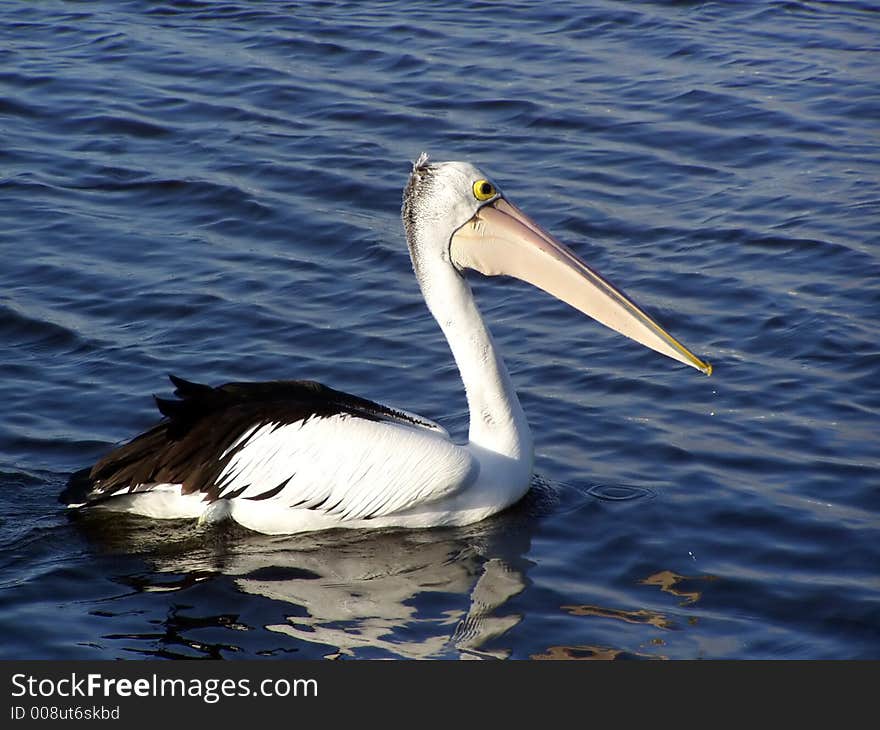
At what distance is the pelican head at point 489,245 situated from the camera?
5840 mm

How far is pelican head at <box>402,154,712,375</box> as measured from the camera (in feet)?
19.2

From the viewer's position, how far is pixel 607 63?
36.3ft

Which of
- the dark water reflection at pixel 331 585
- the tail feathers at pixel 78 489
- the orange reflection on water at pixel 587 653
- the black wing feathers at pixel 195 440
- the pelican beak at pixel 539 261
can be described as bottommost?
the orange reflection on water at pixel 587 653

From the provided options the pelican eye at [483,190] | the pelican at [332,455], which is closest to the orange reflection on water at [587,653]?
the pelican at [332,455]

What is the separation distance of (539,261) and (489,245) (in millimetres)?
206

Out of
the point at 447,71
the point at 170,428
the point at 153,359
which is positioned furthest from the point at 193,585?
the point at 447,71

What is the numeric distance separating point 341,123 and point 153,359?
354 centimetres

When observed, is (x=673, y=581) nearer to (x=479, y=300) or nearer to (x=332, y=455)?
(x=332, y=455)

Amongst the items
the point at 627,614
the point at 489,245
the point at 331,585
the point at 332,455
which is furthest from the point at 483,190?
the point at 627,614

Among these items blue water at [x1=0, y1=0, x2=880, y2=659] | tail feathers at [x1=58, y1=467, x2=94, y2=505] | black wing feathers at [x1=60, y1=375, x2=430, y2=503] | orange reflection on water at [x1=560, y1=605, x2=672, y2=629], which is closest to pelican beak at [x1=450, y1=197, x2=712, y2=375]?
blue water at [x1=0, y1=0, x2=880, y2=659]

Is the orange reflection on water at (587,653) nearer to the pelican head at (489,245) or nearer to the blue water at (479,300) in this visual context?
the blue water at (479,300)

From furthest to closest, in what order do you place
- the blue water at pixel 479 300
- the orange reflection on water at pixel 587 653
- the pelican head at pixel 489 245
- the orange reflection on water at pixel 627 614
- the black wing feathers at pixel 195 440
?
the pelican head at pixel 489 245 → the black wing feathers at pixel 195 440 → the blue water at pixel 479 300 → the orange reflection on water at pixel 627 614 → the orange reflection on water at pixel 587 653

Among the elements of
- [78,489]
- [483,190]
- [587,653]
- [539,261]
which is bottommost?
[587,653]

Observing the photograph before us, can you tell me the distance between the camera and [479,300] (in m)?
→ 7.84
